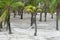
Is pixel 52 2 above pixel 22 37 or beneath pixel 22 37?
above

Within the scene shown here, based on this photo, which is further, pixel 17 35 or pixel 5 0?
pixel 17 35

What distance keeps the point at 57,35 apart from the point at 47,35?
1058mm

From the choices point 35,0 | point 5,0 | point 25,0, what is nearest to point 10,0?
point 5,0

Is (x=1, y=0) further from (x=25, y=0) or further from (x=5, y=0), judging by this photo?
(x=25, y=0)

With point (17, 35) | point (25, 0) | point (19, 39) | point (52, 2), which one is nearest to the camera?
point (52, 2)

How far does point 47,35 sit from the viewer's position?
20297mm

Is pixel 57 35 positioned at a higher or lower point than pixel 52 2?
lower

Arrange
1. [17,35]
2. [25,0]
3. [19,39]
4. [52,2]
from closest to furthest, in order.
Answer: [52,2] → [19,39] → [17,35] → [25,0]

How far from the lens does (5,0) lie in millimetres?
18219

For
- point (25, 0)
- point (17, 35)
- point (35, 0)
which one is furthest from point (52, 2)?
point (25, 0)

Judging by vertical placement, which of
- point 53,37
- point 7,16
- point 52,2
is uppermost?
point 52,2

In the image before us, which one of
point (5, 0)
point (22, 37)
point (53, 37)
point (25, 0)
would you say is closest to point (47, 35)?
point (53, 37)

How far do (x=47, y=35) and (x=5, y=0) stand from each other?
586cm

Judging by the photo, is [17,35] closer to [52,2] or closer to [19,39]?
[19,39]
